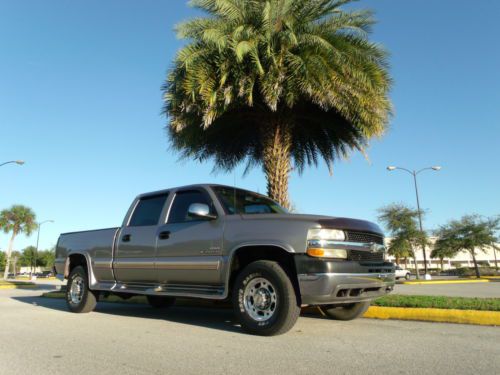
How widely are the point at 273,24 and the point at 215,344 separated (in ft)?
26.2

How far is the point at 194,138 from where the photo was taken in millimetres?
12375

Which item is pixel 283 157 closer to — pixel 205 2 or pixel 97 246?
pixel 205 2

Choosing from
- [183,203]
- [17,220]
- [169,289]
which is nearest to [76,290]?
[169,289]

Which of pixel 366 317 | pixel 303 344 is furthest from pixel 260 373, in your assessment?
pixel 366 317

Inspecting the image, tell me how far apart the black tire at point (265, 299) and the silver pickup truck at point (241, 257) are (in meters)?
0.01

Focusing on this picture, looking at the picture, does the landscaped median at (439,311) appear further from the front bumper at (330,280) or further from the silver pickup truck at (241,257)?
the front bumper at (330,280)

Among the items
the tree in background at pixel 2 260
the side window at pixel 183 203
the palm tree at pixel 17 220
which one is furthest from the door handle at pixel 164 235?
the tree in background at pixel 2 260

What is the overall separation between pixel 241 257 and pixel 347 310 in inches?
81.0

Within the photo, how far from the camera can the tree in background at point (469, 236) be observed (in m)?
39.7

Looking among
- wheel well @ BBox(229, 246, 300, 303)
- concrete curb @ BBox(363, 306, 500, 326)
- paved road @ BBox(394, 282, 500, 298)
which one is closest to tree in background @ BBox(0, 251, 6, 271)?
paved road @ BBox(394, 282, 500, 298)

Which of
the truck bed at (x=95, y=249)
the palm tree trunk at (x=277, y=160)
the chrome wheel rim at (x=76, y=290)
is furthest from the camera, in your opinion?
the palm tree trunk at (x=277, y=160)

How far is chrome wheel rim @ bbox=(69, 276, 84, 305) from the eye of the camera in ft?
26.9

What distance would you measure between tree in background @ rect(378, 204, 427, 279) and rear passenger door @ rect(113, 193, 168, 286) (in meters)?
32.5

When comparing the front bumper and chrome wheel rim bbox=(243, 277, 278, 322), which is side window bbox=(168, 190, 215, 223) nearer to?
chrome wheel rim bbox=(243, 277, 278, 322)
